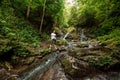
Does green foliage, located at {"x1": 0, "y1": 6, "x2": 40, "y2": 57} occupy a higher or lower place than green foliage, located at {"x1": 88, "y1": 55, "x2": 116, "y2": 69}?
higher

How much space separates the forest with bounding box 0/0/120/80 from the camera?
429 inches

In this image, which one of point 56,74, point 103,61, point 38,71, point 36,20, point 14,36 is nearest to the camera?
point 56,74

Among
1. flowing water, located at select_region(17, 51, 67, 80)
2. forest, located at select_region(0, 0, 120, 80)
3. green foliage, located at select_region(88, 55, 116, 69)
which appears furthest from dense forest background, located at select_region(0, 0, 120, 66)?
green foliage, located at select_region(88, 55, 116, 69)

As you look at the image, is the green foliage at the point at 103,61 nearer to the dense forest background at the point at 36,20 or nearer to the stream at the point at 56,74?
the stream at the point at 56,74

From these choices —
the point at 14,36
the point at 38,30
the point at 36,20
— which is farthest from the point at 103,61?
the point at 36,20

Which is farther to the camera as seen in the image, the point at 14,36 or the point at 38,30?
the point at 38,30

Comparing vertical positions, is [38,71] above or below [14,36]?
below

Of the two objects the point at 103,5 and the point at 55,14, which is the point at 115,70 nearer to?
the point at 103,5

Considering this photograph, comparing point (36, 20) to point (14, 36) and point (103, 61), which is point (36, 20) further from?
point (103, 61)

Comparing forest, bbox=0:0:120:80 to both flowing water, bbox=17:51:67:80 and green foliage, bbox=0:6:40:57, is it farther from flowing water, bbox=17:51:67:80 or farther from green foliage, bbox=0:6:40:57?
flowing water, bbox=17:51:67:80

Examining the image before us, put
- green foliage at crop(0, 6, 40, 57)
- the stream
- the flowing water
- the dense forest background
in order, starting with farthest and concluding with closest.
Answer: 1. the dense forest background
2. green foliage at crop(0, 6, 40, 57)
3. the flowing water
4. the stream

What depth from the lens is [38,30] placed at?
2066cm

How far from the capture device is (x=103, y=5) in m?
20.2

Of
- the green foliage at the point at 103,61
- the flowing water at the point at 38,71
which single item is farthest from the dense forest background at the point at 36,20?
the green foliage at the point at 103,61
